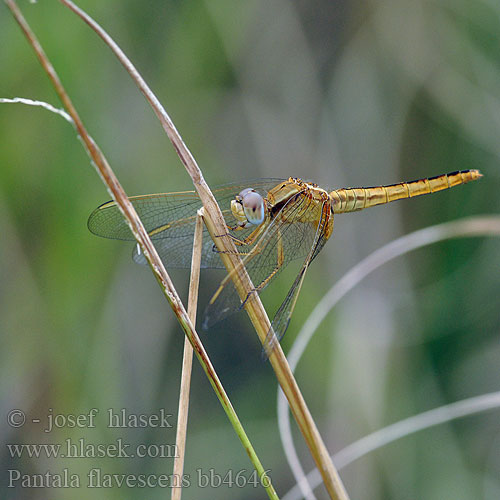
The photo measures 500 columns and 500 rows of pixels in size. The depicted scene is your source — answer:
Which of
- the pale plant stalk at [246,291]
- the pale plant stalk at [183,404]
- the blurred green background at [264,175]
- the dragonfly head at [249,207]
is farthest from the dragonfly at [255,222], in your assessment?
the blurred green background at [264,175]

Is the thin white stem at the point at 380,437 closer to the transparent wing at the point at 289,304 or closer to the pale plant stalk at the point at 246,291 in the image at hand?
the transparent wing at the point at 289,304

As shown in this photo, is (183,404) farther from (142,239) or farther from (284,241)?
(284,241)

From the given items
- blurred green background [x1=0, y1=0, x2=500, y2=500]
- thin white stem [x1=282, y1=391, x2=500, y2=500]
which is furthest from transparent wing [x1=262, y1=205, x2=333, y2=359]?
blurred green background [x1=0, y1=0, x2=500, y2=500]

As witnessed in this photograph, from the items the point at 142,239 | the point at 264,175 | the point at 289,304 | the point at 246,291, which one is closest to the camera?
the point at 142,239

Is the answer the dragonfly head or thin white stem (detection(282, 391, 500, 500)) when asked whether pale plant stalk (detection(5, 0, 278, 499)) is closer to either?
the dragonfly head


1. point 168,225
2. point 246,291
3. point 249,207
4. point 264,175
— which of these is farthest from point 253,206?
point 264,175

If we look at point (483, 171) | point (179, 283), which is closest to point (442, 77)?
point (483, 171)
